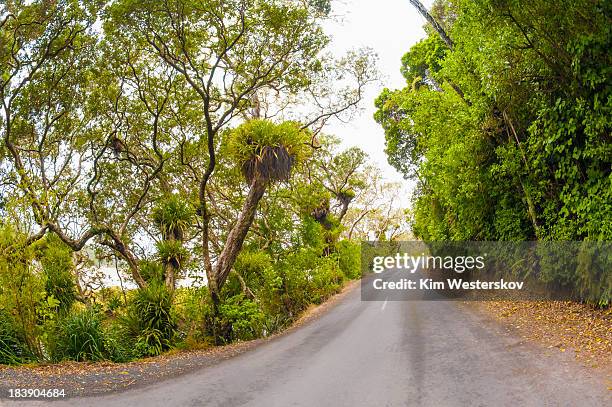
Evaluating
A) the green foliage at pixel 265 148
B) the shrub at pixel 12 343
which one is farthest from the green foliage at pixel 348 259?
the shrub at pixel 12 343

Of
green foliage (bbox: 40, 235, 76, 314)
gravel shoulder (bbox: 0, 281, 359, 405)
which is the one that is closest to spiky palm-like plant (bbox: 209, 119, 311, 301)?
gravel shoulder (bbox: 0, 281, 359, 405)

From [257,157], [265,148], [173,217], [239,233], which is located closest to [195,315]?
[239,233]

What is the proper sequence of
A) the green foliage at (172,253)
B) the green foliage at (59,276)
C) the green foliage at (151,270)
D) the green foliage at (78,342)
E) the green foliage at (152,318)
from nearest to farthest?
the green foliage at (78,342), the green foliage at (152,318), the green foliage at (59,276), the green foliage at (151,270), the green foliage at (172,253)

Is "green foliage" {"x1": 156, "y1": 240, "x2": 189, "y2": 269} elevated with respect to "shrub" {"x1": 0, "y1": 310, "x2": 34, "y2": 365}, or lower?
elevated

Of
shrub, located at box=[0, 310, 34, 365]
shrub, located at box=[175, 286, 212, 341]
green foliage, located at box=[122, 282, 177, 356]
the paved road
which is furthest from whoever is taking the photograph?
shrub, located at box=[175, 286, 212, 341]

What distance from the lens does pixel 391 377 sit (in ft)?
20.8

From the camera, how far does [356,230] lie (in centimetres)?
4925

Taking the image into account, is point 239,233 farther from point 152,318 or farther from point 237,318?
point 152,318

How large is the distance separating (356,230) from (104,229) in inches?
1545

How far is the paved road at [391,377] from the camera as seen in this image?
212 inches

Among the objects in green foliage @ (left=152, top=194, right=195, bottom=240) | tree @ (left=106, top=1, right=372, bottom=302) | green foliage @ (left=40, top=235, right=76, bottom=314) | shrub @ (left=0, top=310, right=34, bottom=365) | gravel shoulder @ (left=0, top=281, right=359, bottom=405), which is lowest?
gravel shoulder @ (left=0, top=281, right=359, bottom=405)

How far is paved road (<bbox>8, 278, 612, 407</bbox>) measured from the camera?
5.39m

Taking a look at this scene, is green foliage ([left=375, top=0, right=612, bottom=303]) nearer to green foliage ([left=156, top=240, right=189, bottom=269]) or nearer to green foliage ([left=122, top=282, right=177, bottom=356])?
green foliage ([left=156, top=240, right=189, bottom=269])

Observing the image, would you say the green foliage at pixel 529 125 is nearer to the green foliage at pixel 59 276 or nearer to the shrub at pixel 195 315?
the shrub at pixel 195 315
